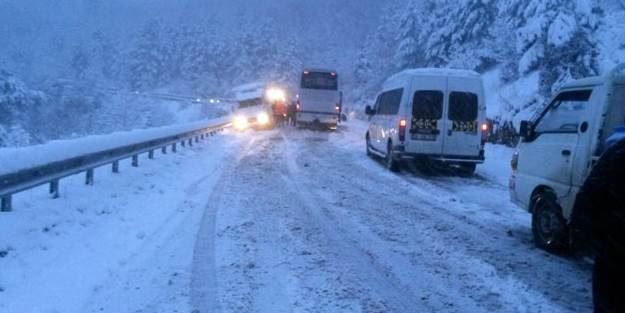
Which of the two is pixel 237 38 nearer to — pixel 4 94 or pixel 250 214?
pixel 4 94

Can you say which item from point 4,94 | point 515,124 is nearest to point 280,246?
point 515,124

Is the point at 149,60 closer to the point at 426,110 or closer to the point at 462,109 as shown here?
the point at 426,110

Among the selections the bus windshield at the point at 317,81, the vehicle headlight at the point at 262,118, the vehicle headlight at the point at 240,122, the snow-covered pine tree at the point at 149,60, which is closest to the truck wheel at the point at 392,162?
the bus windshield at the point at 317,81

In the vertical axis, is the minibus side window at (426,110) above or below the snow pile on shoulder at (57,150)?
above

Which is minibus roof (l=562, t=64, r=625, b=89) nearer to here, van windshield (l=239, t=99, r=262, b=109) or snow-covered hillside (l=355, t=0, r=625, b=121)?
snow-covered hillside (l=355, t=0, r=625, b=121)

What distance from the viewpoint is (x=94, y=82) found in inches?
3826

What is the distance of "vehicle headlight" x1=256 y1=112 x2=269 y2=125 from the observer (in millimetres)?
35812

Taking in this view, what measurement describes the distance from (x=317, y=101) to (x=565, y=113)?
86.9 feet

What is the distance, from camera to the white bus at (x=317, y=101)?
3369cm

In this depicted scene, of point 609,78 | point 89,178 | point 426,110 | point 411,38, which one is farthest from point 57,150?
point 411,38

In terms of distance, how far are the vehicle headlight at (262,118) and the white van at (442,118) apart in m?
22.1

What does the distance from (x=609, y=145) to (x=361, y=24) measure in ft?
576

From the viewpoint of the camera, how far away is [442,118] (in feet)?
46.8

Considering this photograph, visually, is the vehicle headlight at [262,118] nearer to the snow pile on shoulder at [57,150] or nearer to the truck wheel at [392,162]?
the truck wheel at [392,162]
